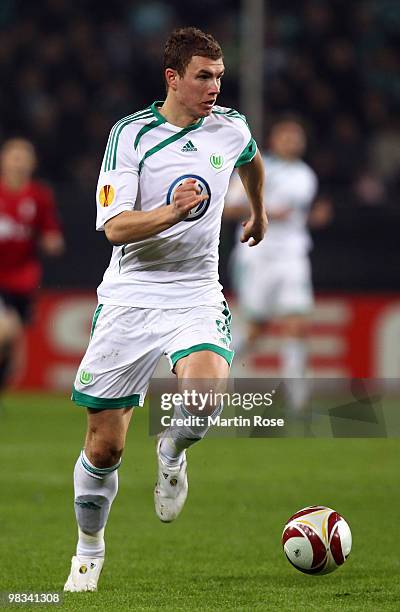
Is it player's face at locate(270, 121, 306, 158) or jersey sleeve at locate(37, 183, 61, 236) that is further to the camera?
jersey sleeve at locate(37, 183, 61, 236)

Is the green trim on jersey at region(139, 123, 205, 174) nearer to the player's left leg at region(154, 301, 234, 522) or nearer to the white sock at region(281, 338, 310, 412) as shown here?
the player's left leg at region(154, 301, 234, 522)

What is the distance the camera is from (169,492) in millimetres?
5398

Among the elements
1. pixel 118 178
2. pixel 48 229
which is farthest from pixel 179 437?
pixel 48 229

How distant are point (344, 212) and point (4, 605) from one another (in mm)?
8608

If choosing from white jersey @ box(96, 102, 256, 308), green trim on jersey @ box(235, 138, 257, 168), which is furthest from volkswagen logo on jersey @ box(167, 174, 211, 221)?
green trim on jersey @ box(235, 138, 257, 168)

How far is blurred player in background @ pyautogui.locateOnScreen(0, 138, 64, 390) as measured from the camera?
11141 mm

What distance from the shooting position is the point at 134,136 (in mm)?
4977

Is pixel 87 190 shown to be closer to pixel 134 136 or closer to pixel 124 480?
pixel 124 480

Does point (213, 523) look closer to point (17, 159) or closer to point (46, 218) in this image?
point (46, 218)

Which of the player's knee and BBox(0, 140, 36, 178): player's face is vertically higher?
the player's knee

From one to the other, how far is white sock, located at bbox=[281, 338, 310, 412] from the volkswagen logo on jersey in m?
6.00

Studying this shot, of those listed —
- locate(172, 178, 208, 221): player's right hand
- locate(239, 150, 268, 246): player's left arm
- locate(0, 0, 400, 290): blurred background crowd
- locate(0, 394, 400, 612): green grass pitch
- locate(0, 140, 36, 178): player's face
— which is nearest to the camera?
locate(172, 178, 208, 221): player's right hand

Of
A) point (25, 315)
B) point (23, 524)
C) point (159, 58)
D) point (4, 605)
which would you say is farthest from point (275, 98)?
point (4, 605)

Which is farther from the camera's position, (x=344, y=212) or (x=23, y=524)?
(x=344, y=212)
